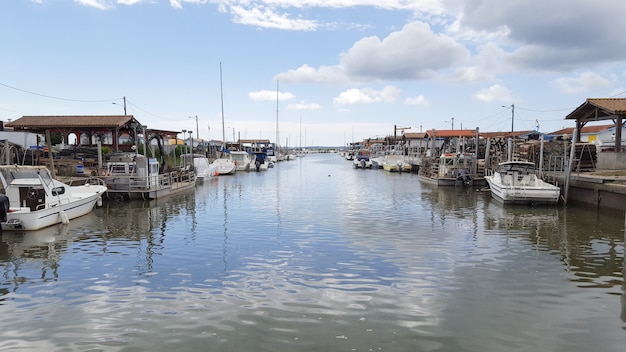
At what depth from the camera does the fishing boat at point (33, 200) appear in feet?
53.0

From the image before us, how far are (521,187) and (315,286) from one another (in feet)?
62.0

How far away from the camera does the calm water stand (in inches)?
296

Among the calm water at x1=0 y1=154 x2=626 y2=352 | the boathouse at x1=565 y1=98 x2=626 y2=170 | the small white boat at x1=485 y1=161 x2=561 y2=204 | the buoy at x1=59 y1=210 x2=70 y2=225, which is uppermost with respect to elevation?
the boathouse at x1=565 y1=98 x2=626 y2=170

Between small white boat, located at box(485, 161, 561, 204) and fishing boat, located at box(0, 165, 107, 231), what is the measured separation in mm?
23496

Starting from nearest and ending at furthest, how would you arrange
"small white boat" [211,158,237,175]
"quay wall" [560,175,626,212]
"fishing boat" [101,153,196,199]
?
"quay wall" [560,175,626,212] < "fishing boat" [101,153,196,199] < "small white boat" [211,158,237,175]

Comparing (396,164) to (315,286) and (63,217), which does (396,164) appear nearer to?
(63,217)

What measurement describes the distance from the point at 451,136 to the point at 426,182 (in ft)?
83.8

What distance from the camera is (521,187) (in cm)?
2445

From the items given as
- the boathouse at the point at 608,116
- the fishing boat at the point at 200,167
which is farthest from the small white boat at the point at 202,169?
the boathouse at the point at 608,116

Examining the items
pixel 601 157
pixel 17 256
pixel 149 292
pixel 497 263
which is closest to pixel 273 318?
pixel 149 292

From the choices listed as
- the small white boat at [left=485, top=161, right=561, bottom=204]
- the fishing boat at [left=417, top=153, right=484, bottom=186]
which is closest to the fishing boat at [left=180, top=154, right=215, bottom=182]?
the fishing boat at [left=417, top=153, right=484, bottom=186]

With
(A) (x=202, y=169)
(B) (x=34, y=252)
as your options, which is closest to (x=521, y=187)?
(B) (x=34, y=252)

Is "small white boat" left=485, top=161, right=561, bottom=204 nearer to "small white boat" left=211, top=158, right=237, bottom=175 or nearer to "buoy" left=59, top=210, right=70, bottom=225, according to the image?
"buoy" left=59, top=210, right=70, bottom=225

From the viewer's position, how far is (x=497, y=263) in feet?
40.7
